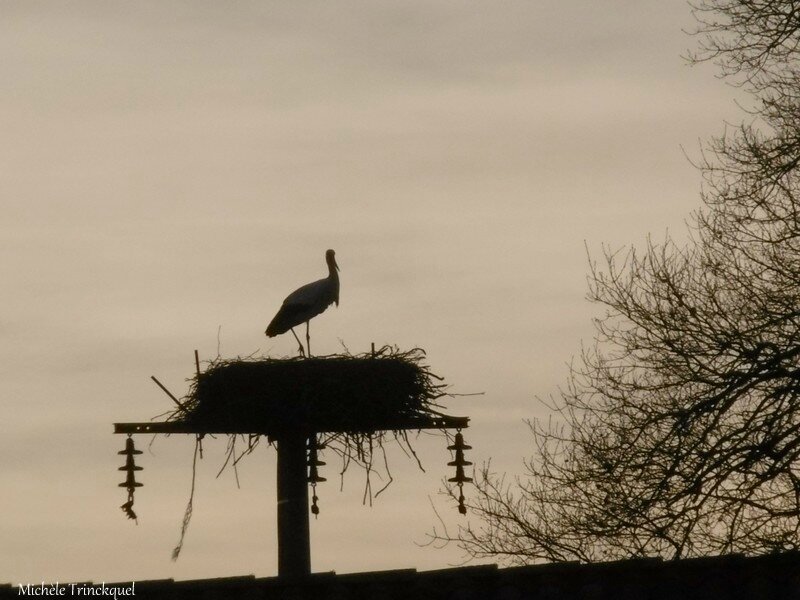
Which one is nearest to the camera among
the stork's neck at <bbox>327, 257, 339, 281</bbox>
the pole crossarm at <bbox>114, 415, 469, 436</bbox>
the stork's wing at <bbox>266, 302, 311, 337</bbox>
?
the pole crossarm at <bbox>114, 415, 469, 436</bbox>

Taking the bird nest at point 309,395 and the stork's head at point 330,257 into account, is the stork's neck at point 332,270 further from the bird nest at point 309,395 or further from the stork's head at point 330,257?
the bird nest at point 309,395

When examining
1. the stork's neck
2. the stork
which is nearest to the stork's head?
the stork's neck

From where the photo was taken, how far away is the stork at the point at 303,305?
18438 mm

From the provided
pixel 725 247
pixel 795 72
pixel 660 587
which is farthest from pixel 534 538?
pixel 660 587

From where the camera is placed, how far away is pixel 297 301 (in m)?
18.5

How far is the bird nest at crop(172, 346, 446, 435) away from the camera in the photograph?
14.5 metres

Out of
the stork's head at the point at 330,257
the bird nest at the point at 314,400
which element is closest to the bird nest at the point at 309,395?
the bird nest at the point at 314,400

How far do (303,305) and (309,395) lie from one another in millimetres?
4048

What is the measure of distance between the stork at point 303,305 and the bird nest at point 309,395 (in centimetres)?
317

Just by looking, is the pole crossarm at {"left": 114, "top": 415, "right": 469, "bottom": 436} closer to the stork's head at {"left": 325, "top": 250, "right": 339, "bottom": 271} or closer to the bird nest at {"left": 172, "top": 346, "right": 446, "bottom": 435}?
the bird nest at {"left": 172, "top": 346, "right": 446, "bottom": 435}

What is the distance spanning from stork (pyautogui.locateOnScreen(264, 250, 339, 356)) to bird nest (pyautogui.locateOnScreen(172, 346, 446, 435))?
317 cm

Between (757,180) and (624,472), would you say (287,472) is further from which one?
(757,180)

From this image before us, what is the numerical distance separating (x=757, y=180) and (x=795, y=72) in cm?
120

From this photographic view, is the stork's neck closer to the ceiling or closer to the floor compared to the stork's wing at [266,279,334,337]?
closer to the ceiling
